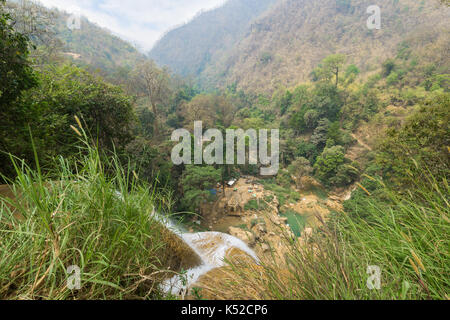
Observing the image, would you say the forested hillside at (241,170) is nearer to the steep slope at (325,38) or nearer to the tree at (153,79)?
the tree at (153,79)

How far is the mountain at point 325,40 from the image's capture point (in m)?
28.0

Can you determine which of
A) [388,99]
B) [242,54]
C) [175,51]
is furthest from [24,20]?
[175,51]

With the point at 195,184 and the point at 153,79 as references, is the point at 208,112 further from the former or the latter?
the point at 195,184

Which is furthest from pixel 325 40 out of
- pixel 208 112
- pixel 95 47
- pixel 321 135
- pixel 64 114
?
pixel 95 47

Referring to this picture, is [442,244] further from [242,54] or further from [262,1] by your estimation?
Answer: [262,1]

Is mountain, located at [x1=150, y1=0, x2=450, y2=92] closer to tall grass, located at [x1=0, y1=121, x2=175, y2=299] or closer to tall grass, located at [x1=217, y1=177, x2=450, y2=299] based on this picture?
tall grass, located at [x1=217, y1=177, x2=450, y2=299]

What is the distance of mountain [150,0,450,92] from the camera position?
91.7ft

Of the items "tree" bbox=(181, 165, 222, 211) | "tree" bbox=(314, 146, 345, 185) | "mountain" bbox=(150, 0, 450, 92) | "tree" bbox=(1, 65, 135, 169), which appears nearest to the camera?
"tree" bbox=(1, 65, 135, 169)

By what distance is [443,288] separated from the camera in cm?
76

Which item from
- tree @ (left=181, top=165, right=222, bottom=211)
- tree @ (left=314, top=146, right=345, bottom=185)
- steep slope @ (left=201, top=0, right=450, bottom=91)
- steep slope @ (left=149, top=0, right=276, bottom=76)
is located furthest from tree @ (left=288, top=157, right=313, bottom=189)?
steep slope @ (left=149, top=0, right=276, bottom=76)

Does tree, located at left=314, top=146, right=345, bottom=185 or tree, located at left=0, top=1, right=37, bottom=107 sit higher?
tree, located at left=0, top=1, right=37, bottom=107

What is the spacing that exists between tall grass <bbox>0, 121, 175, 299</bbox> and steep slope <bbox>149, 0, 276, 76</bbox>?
80.8m

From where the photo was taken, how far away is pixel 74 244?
0.84 metres
